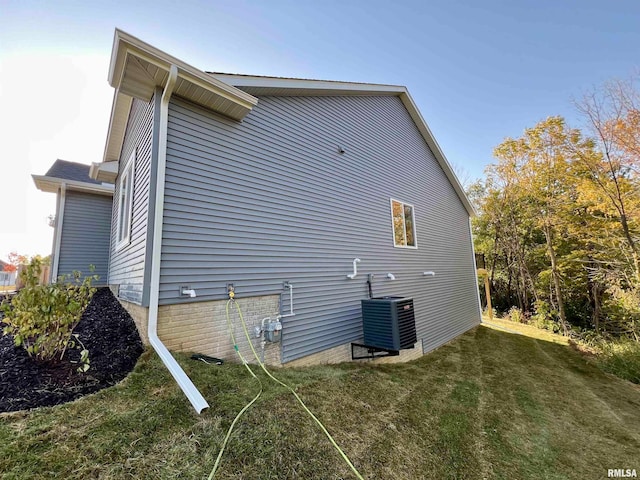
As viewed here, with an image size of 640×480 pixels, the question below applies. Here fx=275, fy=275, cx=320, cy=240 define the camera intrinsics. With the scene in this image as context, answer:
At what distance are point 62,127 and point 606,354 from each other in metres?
16.5

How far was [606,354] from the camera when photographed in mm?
7883

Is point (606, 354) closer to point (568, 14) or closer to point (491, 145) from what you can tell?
point (568, 14)

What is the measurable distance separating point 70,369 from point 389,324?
454 cm

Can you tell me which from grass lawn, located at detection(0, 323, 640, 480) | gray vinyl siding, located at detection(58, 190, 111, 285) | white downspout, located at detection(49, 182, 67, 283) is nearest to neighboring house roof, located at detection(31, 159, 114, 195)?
white downspout, located at detection(49, 182, 67, 283)

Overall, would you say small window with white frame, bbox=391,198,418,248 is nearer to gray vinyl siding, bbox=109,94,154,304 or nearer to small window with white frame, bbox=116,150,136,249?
gray vinyl siding, bbox=109,94,154,304

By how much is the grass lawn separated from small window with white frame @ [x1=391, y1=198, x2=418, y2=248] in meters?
3.57

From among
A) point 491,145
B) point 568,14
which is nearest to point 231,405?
point 568,14

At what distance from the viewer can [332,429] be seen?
282 centimetres

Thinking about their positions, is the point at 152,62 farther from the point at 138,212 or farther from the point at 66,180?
the point at 66,180

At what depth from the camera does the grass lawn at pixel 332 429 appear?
194cm

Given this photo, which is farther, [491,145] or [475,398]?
[491,145]

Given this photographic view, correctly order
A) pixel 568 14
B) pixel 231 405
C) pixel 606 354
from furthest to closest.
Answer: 1. pixel 568 14
2. pixel 606 354
3. pixel 231 405

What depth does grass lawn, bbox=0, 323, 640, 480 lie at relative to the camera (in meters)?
1.94

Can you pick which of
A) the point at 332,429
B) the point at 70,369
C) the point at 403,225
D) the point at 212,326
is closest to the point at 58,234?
the point at 70,369
